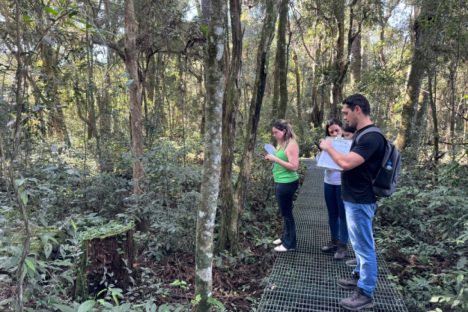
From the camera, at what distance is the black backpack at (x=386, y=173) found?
287cm

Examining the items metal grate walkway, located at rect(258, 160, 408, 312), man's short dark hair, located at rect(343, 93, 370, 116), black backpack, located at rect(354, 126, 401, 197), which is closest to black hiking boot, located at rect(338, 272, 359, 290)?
metal grate walkway, located at rect(258, 160, 408, 312)

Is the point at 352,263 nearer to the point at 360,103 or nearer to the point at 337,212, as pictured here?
the point at 337,212

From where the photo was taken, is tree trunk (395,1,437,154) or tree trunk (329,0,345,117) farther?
tree trunk (329,0,345,117)

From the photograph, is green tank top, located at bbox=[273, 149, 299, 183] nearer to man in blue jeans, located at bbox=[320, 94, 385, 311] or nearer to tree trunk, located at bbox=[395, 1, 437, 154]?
man in blue jeans, located at bbox=[320, 94, 385, 311]

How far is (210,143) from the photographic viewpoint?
9.36 feet

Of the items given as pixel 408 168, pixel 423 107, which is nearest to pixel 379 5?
pixel 423 107

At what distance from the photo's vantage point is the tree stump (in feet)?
11.2

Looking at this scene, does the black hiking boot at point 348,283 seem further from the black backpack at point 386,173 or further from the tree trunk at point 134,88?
the tree trunk at point 134,88

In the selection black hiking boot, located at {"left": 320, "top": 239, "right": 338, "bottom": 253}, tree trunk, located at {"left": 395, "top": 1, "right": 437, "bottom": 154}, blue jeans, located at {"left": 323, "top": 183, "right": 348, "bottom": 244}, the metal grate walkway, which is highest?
tree trunk, located at {"left": 395, "top": 1, "right": 437, "bottom": 154}

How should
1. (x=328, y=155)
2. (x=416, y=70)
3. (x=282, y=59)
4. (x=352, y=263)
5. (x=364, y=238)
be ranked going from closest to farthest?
1. (x=364, y=238)
2. (x=328, y=155)
3. (x=352, y=263)
4. (x=416, y=70)
5. (x=282, y=59)

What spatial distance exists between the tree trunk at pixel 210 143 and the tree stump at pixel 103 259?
101 cm

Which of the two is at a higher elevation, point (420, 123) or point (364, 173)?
point (420, 123)

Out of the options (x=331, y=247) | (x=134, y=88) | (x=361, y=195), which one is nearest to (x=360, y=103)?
(x=361, y=195)

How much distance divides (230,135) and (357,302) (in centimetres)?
240
